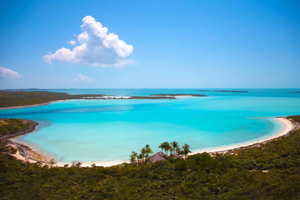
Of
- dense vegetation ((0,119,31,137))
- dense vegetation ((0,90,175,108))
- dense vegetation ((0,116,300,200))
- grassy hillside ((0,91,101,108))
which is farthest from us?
dense vegetation ((0,90,175,108))

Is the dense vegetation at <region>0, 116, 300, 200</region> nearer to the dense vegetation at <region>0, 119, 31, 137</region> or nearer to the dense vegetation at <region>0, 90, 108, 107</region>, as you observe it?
the dense vegetation at <region>0, 119, 31, 137</region>

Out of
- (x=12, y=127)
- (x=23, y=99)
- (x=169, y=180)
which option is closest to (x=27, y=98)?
(x=23, y=99)

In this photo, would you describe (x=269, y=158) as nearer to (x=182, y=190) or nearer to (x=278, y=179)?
(x=278, y=179)

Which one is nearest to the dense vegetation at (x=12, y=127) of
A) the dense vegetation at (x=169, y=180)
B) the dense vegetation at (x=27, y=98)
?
the dense vegetation at (x=169, y=180)

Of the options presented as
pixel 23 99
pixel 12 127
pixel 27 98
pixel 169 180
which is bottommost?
pixel 169 180

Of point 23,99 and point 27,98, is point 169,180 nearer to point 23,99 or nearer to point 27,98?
point 23,99

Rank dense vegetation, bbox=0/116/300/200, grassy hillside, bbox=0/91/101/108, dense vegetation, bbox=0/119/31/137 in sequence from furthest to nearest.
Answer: grassy hillside, bbox=0/91/101/108 → dense vegetation, bbox=0/119/31/137 → dense vegetation, bbox=0/116/300/200

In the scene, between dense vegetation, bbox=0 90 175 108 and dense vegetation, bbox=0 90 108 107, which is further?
dense vegetation, bbox=0 90 175 108

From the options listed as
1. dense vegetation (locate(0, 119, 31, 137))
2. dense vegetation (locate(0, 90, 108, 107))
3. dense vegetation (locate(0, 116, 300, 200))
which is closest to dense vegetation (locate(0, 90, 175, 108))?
dense vegetation (locate(0, 90, 108, 107))
